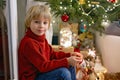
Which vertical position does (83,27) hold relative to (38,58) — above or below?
above

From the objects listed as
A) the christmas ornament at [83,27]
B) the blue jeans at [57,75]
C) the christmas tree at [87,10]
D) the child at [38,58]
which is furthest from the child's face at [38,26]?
the christmas ornament at [83,27]

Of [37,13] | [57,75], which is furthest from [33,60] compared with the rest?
[37,13]

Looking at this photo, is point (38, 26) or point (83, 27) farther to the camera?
point (83, 27)

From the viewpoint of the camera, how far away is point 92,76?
1.83 meters

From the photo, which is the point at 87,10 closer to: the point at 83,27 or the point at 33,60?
the point at 83,27

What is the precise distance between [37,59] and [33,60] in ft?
0.10

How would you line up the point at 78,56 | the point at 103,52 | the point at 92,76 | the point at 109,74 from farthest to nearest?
the point at 103,52, the point at 109,74, the point at 92,76, the point at 78,56

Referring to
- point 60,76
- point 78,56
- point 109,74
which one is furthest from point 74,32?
point 60,76

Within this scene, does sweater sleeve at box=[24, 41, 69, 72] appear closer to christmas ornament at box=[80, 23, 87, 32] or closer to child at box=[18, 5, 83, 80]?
child at box=[18, 5, 83, 80]

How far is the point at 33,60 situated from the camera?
1.26 meters

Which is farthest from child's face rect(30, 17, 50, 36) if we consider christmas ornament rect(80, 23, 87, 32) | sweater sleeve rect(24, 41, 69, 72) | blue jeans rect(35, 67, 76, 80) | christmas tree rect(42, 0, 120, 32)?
christmas ornament rect(80, 23, 87, 32)

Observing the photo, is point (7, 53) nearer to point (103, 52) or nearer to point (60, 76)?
point (60, 76)

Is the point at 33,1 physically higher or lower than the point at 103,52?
higher

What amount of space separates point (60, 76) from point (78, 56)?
219mm
